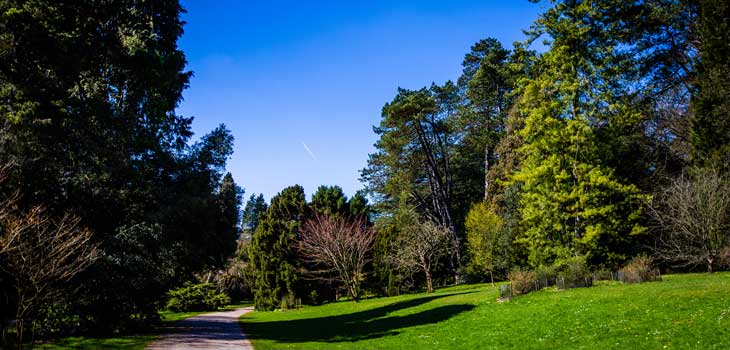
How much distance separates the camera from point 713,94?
25.8m

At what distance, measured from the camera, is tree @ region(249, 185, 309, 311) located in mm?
39438

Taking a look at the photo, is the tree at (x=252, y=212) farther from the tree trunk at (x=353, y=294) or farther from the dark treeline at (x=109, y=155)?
the dark treeline at (x=109, y=155)

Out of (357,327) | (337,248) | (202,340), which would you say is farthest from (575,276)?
(202,340)

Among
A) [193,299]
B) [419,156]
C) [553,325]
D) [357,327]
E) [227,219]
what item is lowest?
[193,299]

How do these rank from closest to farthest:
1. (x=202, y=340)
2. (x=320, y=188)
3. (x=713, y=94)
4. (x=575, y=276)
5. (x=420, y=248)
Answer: (x=202, y=340) < (x=575, y=276) < (x=713, y=94) < (x=420, y=248) < (x=320, y=188)

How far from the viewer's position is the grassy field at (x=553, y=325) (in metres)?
10.6

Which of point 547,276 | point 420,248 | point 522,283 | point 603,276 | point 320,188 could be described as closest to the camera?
point 522,283

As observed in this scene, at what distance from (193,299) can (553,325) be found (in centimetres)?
3777

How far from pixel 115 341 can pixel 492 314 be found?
1489 cm

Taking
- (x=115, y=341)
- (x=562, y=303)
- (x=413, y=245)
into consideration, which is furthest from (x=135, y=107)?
Answer: (x=413, y=245)

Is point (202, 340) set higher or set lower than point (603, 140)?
lower

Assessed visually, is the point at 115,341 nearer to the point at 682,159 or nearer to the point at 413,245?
the point at 413,245

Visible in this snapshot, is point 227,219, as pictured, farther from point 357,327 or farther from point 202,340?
point 357,327

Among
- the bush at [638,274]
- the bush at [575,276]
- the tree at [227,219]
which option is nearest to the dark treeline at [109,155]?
the tree at [227,219]
